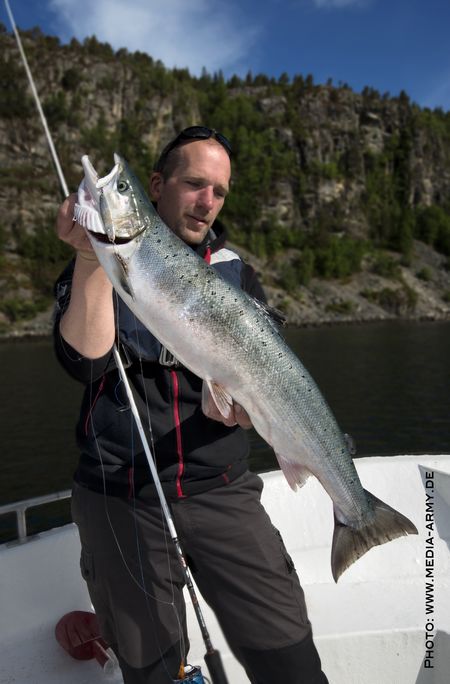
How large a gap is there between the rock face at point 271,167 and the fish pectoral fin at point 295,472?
66742 mm

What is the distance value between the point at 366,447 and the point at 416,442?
6.33 feet

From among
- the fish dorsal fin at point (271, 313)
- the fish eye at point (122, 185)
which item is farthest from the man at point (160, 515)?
the fish dorsal fin at point (271, 313)

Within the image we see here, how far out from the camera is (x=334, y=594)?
454 cm

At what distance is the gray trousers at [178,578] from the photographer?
270cm

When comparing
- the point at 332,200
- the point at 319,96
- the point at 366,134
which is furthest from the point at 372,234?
the point at 319,96

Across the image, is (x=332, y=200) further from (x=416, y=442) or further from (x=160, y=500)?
(x=160, y=500)

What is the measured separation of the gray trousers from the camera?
8.85 ft

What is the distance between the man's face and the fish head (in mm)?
399

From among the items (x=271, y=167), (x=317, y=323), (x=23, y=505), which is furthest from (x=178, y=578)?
(x=271, y=167)

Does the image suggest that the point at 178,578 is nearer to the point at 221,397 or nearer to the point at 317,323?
the point at 221,397

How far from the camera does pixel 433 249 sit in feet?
391

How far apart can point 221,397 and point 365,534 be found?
45.9 inches

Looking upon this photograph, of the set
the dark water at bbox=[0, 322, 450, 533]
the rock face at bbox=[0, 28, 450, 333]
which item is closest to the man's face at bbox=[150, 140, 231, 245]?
the dark water at bbox=[0, 322, 450, 533]

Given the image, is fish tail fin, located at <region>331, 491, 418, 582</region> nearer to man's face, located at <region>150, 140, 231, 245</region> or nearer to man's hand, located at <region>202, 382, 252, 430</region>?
man's hand, located at <region>202, 382, 252, 430</region>
